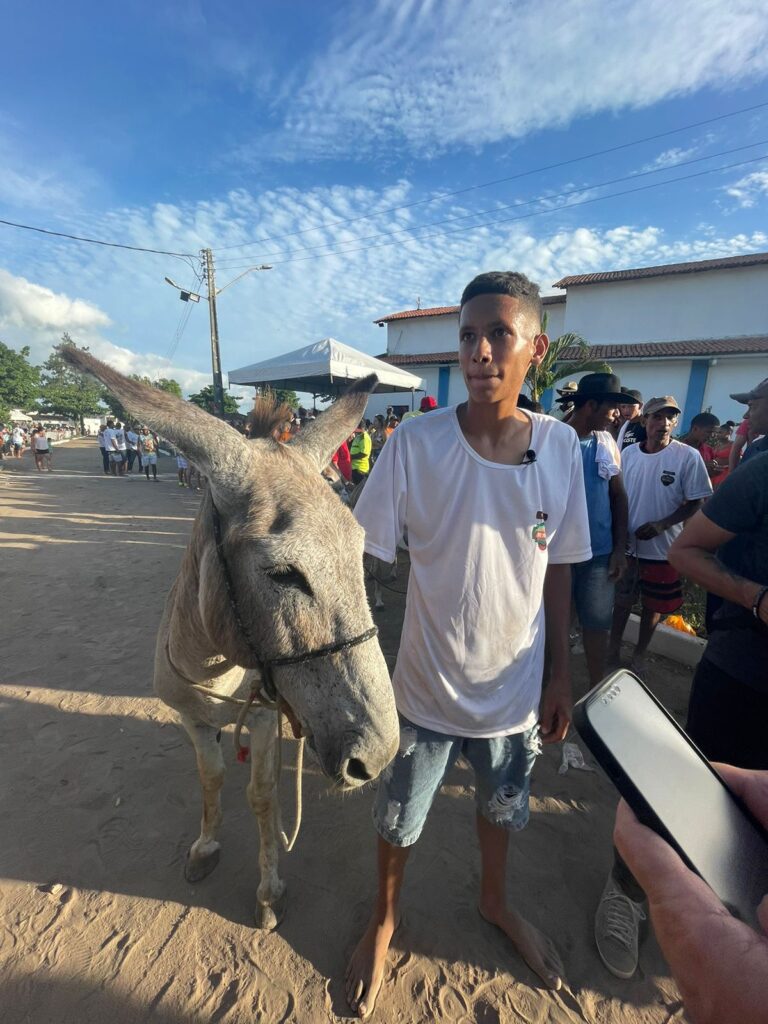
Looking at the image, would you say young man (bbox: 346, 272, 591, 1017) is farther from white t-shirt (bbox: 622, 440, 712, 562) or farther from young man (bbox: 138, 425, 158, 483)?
young man (bbox: 138, 425, 158, 483)

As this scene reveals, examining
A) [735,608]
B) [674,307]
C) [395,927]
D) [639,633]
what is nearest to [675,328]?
[674,307]

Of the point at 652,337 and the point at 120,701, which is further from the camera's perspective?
the point at 652,337

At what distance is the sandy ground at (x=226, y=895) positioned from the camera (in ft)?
6.65

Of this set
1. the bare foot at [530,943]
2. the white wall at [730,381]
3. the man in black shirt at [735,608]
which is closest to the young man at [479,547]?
the man in black shirt at [735,608]

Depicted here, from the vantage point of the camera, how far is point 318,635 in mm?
1408

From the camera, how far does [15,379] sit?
117 ft

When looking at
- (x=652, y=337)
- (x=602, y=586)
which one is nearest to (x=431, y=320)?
(x=652, y=337)

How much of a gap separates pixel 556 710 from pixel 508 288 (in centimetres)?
168

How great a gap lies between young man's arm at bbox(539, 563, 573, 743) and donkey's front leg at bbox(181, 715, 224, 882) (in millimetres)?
1783

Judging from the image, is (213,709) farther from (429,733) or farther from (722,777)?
(722,777)

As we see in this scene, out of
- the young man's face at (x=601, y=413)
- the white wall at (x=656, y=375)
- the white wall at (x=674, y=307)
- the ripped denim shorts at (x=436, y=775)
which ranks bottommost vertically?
the ripped denim shorts at (x=436, y=775)

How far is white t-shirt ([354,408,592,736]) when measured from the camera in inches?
65.8

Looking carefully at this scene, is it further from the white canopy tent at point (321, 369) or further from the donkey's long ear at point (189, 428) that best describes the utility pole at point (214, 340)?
the donkey's long ear at point (189, 428)

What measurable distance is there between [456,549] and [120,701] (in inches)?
153
